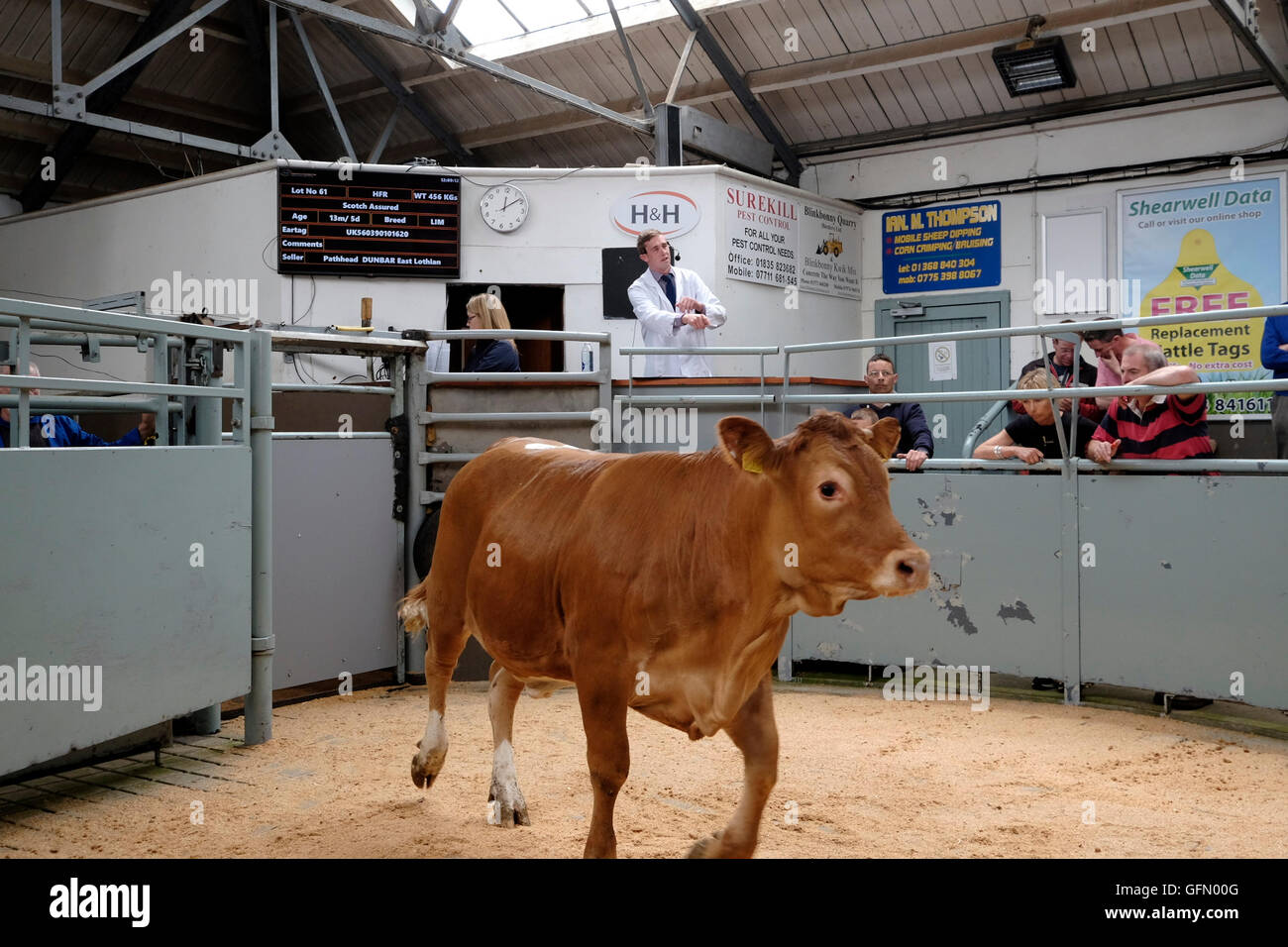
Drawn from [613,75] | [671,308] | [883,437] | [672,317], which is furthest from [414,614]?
[613,75]

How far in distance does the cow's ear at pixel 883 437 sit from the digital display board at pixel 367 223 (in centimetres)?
912

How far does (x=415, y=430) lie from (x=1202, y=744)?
178 inches

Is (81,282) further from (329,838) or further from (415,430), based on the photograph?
(329,838)

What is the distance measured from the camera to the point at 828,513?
103 inches

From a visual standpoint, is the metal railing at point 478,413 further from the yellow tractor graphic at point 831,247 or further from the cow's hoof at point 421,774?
the yellow tractor graphic at point 831,247

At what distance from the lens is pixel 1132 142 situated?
1105cm

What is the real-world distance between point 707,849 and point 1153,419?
3817mm

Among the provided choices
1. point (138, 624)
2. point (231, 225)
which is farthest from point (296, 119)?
point (138, 624)

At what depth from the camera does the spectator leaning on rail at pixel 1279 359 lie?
601cm

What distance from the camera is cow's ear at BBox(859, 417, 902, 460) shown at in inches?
111

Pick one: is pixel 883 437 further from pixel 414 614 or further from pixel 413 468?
pixel 413 468

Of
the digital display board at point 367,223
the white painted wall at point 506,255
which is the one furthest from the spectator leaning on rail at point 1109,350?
the digital display board at point 367,223

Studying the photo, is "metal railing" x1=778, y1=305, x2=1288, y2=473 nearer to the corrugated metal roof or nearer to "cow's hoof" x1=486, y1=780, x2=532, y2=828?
"cow's hoof" x1=486, y1=780, x2=532, y2=828

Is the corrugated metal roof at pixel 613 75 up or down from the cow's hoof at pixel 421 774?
up
